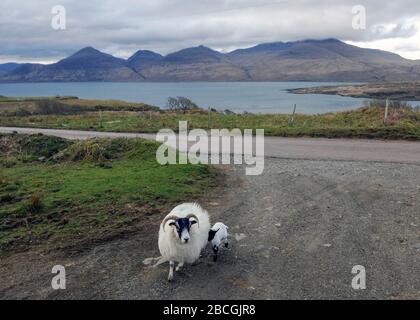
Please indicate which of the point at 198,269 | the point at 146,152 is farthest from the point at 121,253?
the point at 146,152

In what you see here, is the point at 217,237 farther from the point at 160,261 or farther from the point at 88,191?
the point at 88,191

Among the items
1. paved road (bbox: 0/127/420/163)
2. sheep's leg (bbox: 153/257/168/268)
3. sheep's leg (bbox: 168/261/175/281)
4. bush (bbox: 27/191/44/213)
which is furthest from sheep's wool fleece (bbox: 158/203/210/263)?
paved road (bbox: 0/127/420/163)

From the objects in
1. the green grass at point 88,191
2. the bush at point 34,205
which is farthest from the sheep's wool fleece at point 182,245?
the bush at point 34,205

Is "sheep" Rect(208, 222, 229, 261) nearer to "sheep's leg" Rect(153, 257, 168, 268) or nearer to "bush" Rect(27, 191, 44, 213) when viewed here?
"sheep's leg" Rect(153, 257, 168, 268)

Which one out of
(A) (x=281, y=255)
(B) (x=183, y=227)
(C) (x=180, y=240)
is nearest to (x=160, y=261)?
(C) (x=180, y=240)

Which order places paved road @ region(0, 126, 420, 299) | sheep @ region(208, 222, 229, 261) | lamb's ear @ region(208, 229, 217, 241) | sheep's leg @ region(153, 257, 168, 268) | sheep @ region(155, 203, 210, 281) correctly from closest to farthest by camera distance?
paved road @ region(0, 126, 420, 299) < sheep @ region(155, 203, 210, 281) < sheep's leg @ region(153, 257, 168, 268) < sheep @ region(208, 222, 229, 261) < lamb's ear @ region(208, 229, 217, 241)

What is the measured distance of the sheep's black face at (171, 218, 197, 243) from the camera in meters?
8.52

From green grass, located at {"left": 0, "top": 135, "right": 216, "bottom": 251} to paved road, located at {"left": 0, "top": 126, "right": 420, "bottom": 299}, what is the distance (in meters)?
0.81

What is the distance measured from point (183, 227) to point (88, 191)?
19.9ft

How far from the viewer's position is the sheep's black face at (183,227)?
28.0ft

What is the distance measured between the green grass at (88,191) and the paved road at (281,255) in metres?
0.81
